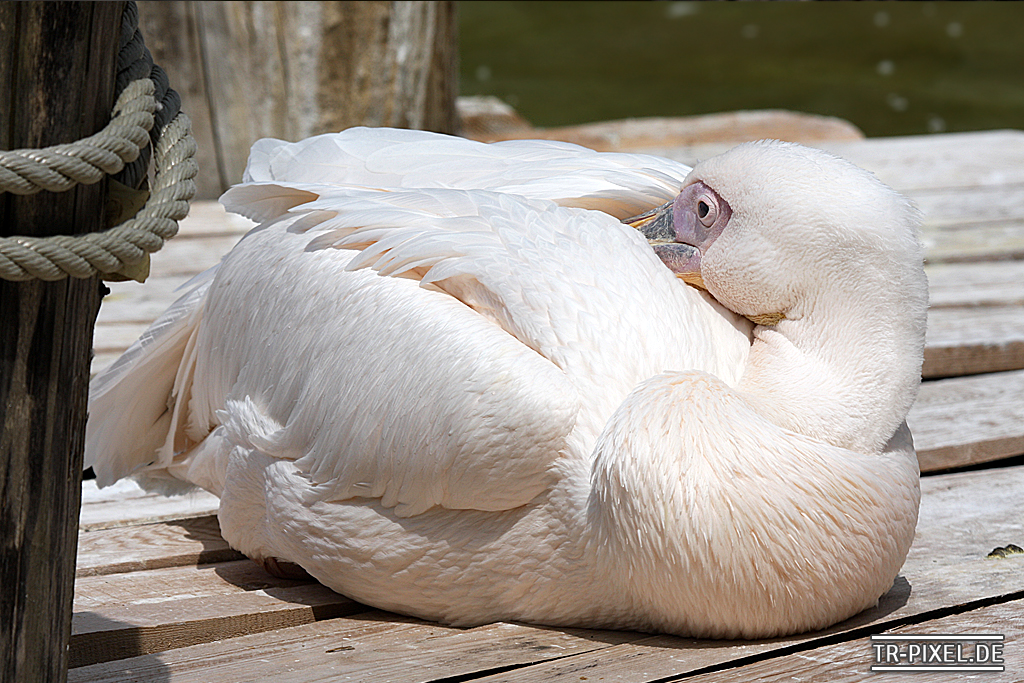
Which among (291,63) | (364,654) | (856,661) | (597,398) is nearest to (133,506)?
(364,654)

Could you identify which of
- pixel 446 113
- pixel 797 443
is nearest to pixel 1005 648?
pixel 797 443

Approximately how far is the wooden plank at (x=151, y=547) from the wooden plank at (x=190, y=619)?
0.79 ft

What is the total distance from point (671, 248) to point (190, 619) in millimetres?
1015

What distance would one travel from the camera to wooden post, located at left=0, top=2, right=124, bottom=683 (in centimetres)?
116

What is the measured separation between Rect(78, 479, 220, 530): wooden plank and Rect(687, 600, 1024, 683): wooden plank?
131 cm

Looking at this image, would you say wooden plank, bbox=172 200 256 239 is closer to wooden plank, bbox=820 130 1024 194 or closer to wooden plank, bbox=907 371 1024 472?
wooden plank, bbox=907 371 1024 472

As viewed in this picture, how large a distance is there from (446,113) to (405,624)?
111 inches

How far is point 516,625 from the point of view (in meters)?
1.80

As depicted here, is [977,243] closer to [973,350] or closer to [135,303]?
[973,350]

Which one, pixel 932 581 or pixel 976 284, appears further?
pixel 976 284

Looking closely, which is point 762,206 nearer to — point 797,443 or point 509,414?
point 797,443

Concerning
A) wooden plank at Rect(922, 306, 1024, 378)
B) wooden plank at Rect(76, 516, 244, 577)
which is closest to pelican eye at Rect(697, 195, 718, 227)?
wooden plank at Rect(76, 516, 244, 577)

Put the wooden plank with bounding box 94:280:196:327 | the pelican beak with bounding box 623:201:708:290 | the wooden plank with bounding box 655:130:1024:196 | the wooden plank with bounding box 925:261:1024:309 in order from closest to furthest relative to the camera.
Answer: the pelican beak with bounding box 623:201:708:290 → the wooden plank with bounding box 94:280:196:327 → the wooden plank with bounding box 925:261:1024:309 → the wooden plank with bounding box 655:130:1024:196

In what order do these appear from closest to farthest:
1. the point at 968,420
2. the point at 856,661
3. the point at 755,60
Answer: the point at 856,661 < the point at 968,420 < the point at 755,60
